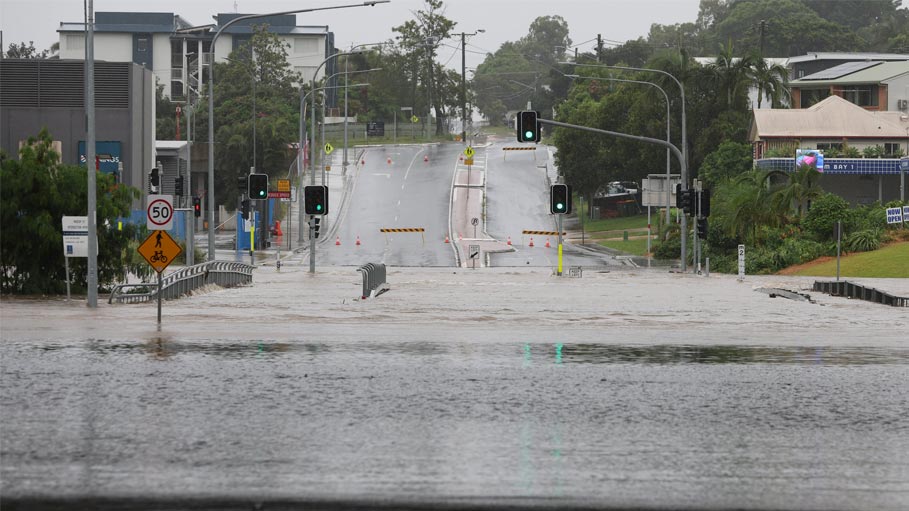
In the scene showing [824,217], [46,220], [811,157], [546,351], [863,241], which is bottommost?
[546,351]

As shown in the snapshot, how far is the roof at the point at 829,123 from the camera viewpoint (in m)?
80.4

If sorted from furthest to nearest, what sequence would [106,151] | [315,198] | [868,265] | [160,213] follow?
[106,151], [868,265], [315,198], [160,213]

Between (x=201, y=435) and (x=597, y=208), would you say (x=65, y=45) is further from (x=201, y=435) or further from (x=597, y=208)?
(x=201, y=435)

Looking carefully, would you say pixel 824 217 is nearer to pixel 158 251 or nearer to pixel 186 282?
pixel 186 282

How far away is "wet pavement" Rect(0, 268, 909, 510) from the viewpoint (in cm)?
888

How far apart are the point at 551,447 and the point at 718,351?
28.4 ft

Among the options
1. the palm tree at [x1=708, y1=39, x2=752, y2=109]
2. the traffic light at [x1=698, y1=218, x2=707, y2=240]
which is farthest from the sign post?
the palm tree at [x1=708, y1=39, x2=752, y2=109]

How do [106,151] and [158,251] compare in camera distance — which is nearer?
[158,251]

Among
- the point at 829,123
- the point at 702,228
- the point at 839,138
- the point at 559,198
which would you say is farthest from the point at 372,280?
the point at 829,123

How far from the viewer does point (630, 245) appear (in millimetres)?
74812

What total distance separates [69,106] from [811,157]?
4450 centimetres

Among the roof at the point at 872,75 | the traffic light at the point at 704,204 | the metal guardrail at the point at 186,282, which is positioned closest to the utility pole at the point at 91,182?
the metal guardrail at the point at 186,282

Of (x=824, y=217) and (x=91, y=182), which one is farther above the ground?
(x=91, y=182)

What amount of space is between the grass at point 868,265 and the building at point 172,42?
302ft
